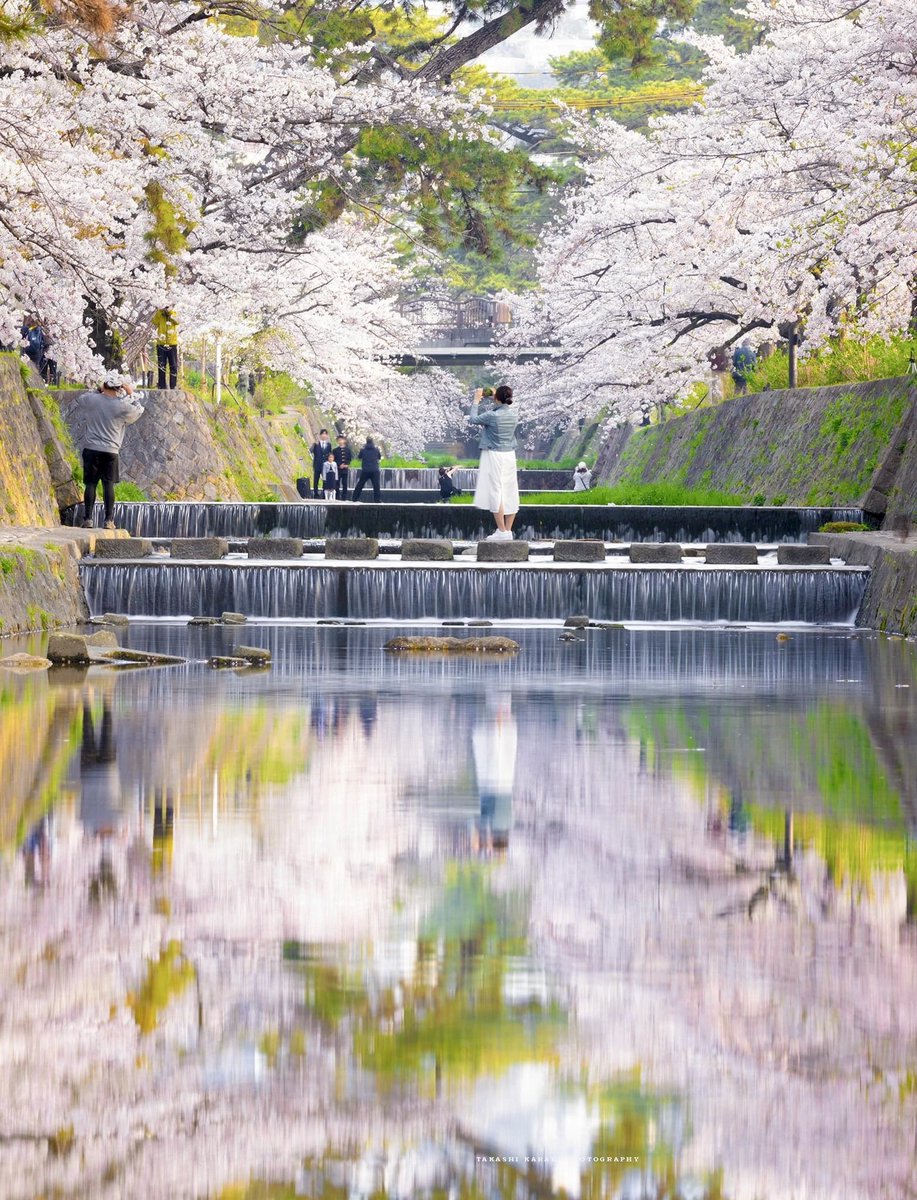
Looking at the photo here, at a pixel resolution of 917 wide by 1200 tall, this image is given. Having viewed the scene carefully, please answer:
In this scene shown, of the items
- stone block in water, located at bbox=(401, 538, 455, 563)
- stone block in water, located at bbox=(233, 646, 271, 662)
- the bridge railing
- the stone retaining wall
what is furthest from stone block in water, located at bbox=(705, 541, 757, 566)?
the bridge railing

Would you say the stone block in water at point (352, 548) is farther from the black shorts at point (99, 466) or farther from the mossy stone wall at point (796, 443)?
the mossy stone wall at point (796, 443)

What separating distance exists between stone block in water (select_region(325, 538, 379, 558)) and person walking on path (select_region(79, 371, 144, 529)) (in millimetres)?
2855

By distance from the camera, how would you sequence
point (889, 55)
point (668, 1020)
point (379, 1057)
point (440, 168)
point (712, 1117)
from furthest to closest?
point (440, 168) < point (889, 55) < point (668, 1020) < point (379, 1057) < point (712, 1117)

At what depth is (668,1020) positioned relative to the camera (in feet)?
15.9

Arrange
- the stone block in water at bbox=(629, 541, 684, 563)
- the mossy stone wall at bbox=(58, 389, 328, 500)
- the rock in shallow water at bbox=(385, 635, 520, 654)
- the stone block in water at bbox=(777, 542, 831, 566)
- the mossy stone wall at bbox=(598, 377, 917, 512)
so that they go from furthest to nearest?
the mossy stone wall at bbox=(58, 389, 328, 500) → the mossy stone wall at bbox=(598, 377, 917, 512) → the stone block in water at bbox=(629, 541, 684, 563) → the stone block in water at bbox=(777, 542, 831, 566) → the rock in shallow water at bbox=(385, 635, 520, 654)

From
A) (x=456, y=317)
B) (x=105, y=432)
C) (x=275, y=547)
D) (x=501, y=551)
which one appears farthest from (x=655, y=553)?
(x=456, y=317)

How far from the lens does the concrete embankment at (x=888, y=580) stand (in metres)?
20.2

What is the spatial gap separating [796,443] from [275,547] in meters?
11.3

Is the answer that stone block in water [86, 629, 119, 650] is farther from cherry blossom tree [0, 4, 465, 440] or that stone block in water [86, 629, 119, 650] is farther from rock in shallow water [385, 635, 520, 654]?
cherry blossom tree [0, 4, 465, 440]

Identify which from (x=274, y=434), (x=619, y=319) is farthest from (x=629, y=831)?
(x=274, y=434)

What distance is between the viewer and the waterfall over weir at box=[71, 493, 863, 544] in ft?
96.1

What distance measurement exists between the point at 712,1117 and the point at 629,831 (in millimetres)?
3593

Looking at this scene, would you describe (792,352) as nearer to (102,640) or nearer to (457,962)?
(102,640)

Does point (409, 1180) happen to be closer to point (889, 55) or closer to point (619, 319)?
point (889, 55)
